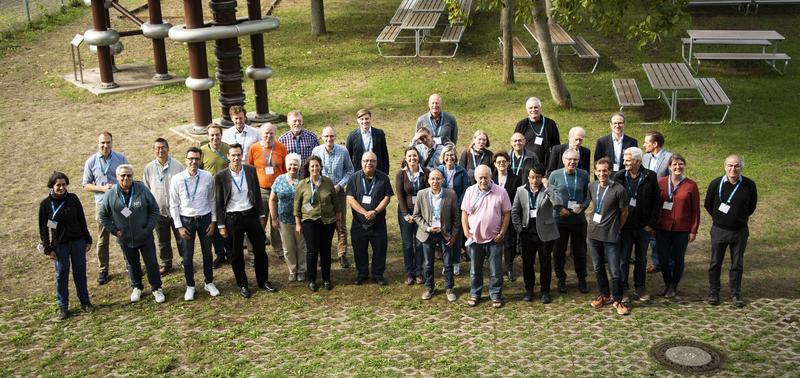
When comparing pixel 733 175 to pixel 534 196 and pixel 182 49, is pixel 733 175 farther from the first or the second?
pixel 182 49

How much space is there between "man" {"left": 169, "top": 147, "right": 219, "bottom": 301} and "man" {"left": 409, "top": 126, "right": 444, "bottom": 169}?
7.69 ft

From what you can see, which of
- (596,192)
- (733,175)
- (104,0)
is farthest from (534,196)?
(104,0)

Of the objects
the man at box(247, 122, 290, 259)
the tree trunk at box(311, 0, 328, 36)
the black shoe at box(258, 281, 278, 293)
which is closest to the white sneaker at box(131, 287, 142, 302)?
the black shoe at box(258, 281, 278, 293)

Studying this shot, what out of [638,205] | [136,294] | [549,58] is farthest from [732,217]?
[549,58]

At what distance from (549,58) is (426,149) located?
658 cm

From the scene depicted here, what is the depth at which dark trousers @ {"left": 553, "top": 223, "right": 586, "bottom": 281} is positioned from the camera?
997 centimetres

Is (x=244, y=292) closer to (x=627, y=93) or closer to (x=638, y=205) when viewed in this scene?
(x=638, y=205)

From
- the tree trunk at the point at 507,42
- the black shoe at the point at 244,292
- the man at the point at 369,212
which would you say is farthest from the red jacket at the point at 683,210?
the tree trunk at the point at 507,42

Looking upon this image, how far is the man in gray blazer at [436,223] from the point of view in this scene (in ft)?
32.0

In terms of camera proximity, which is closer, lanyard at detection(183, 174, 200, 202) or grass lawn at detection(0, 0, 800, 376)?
grass lawn at detection(0, 0, 800, 376)

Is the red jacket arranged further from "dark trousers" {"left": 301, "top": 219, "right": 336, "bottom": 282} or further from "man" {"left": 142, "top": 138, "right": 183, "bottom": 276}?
"man" {"left": 142, "top": 138, "right": 183, "bottom": 276}

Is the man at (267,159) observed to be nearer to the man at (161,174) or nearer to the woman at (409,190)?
the man at (161,174)

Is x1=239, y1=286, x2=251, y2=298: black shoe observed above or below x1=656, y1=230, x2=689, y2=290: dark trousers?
below

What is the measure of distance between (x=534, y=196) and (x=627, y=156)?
101cm
